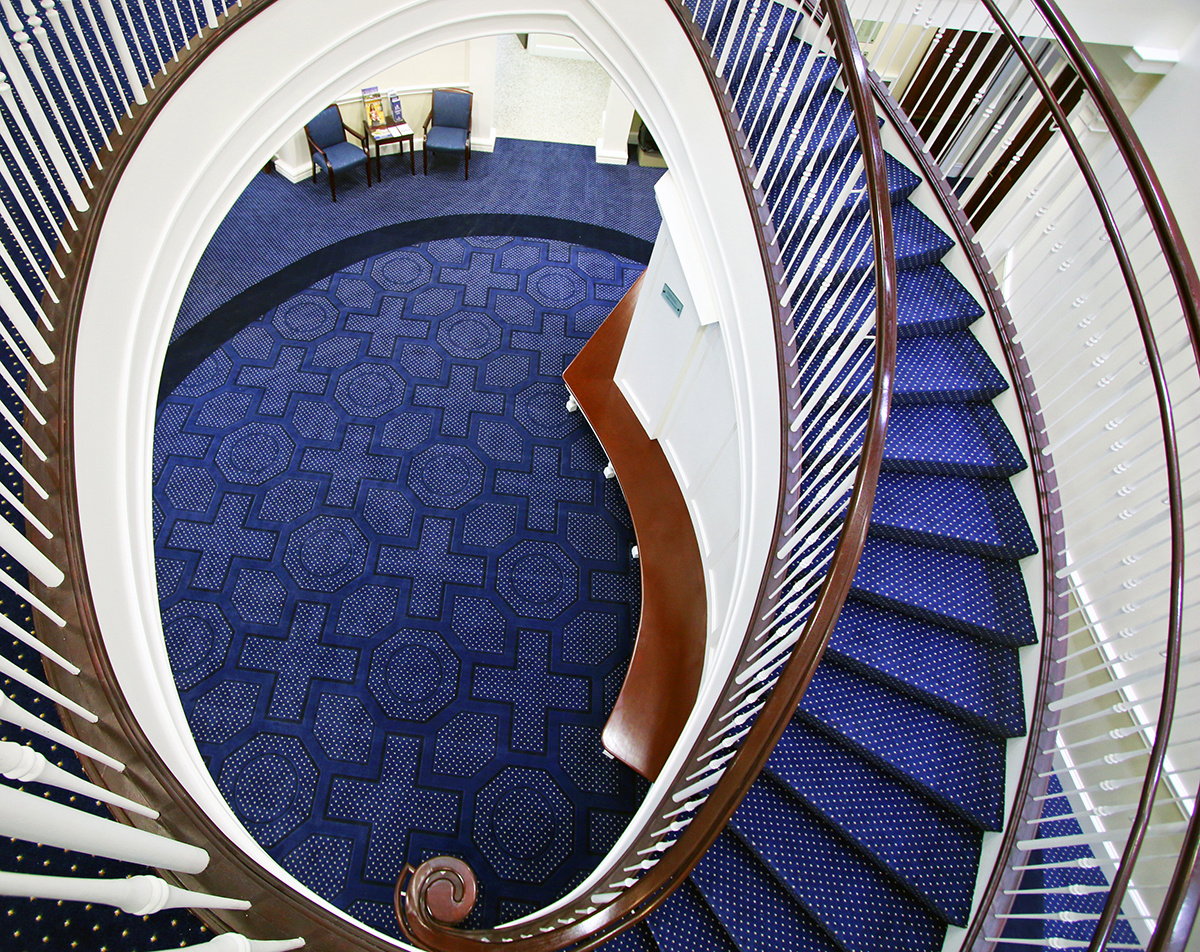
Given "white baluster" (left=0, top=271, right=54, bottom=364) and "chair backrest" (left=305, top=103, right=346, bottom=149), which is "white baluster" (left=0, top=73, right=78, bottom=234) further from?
"chair backrest" (left=305, top=103, right=346, bottom=149)

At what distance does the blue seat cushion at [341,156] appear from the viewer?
675 cm

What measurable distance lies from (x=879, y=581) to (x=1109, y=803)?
1448mm

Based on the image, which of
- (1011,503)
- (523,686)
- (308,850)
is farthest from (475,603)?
(1011,503)

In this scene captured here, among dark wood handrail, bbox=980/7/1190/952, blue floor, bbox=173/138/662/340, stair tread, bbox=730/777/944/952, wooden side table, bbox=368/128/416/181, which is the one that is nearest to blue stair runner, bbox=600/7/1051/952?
stair tread, bbox=730/777/944/952

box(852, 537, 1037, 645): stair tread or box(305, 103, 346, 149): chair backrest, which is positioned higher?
box(305, 103, 346, 149): chair backrest

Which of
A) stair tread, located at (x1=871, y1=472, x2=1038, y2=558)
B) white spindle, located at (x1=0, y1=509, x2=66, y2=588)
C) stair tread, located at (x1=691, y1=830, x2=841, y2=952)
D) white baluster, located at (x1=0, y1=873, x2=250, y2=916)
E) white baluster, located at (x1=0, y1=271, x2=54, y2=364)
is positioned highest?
white baluster, located at (x1=0, y1=271, x2=54, y2=364)

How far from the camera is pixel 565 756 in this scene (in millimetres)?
Answer: 4191

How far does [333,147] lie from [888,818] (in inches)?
288

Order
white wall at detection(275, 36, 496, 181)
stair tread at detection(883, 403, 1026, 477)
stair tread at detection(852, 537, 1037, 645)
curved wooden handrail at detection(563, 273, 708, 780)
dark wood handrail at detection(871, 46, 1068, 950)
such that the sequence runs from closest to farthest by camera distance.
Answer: dark wood handrail at detection(871, 46, 1068, 950), stair tread at detection(852, 537, 1037, 645), stair tread at detection(883, 403, 1026, 477), curved wooden handrail at detection(563, 273, 708, 780), white wall at detection(275, 36, 496, 181)

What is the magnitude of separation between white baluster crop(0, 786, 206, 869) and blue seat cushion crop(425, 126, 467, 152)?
7.22 meters

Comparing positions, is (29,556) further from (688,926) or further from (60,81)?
(688,926)

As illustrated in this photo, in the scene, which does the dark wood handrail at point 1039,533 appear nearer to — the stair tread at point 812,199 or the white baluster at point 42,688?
the stair tread at point 812,199

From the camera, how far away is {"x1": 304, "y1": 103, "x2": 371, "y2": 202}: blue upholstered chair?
21.7 ft

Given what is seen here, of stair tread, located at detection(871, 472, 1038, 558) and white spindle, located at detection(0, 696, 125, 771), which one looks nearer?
white spindle, located at detection(0, 696, 125, 771)
